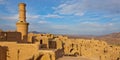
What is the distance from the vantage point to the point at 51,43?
2791cm

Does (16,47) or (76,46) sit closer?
(16,47)

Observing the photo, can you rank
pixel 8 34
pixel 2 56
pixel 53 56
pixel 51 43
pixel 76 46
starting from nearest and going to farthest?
pixel 53 56, pixel 2 56, pixel 8 34, pixel 51 43, pixel 76 46

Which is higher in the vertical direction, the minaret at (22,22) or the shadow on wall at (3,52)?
the minaret at (22,22)

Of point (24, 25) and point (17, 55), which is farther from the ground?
point (24, 25)

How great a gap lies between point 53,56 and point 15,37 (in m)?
9.30

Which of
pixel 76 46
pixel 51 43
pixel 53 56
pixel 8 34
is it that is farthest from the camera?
pixel 76 46

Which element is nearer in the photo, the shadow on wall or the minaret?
the shadow on wall

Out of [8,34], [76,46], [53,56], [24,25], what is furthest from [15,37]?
[76,46]

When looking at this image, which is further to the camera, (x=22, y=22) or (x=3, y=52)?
(x=22, y=22)

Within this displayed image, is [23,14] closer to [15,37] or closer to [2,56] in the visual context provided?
[15,37]

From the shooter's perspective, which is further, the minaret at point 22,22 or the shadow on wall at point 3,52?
the minaret at point 22,22

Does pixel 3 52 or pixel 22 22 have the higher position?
pixel 22 22

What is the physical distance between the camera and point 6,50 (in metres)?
20.5

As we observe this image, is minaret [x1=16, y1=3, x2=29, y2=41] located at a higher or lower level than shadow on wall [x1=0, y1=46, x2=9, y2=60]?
higher
